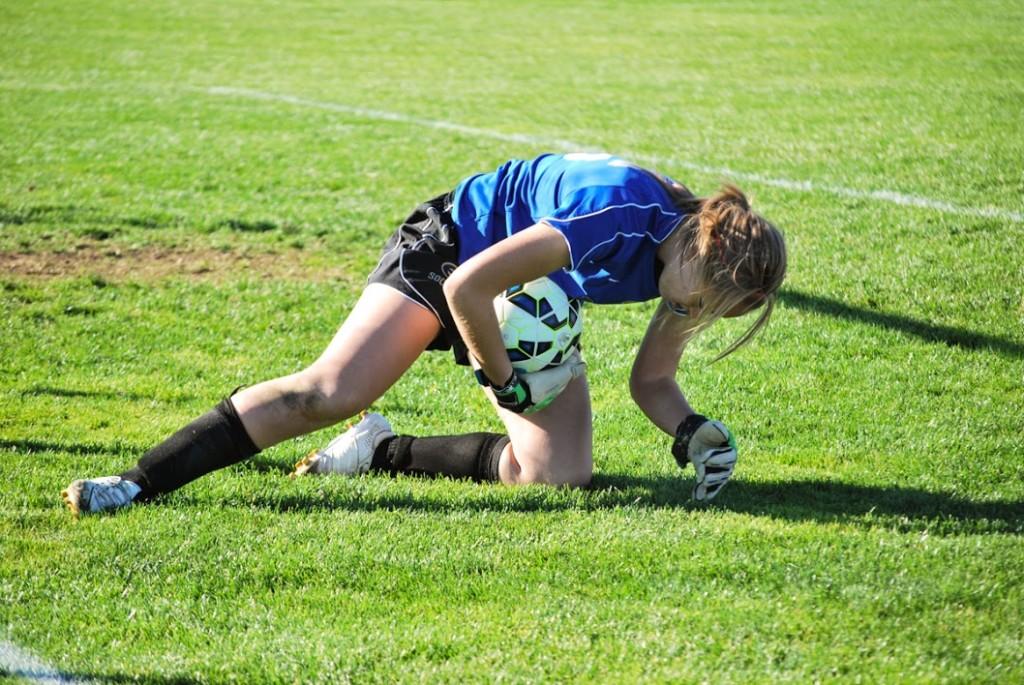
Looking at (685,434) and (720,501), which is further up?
(685,434)

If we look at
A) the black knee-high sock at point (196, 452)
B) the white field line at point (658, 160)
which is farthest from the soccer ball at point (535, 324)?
the white field line at point (658, 160)

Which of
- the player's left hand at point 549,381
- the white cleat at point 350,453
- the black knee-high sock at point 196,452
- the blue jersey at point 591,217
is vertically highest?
the blue jersey at point 591,217

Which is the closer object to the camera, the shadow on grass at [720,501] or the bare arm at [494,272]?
the bare arm at [494,272]

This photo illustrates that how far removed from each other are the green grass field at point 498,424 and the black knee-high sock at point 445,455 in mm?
123

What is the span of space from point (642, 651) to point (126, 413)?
3099 mm

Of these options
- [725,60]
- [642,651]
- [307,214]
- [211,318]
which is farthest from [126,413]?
[725,60]

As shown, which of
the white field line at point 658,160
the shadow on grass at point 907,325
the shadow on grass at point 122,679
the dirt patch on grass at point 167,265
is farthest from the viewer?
the white field line at point 658,160

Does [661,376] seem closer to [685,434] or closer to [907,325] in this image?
[685,434]

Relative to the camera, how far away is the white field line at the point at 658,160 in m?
8.16

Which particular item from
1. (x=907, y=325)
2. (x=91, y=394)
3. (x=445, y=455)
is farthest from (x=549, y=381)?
(x=907, y=325)

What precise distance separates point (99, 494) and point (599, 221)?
199cm

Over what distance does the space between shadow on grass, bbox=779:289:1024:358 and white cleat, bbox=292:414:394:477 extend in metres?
2.92

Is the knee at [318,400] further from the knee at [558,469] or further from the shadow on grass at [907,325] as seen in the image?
the shadow on grass at [907,325]

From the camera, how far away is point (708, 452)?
4.29 metres
